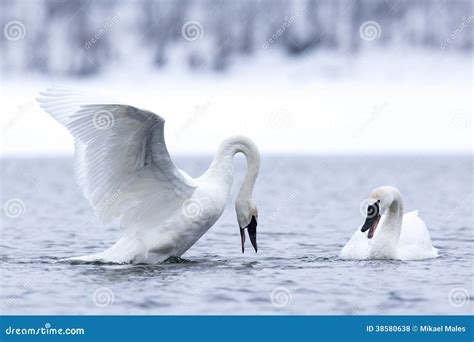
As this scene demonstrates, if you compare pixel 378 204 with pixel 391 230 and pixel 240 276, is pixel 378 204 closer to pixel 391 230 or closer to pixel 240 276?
pixel 391 230

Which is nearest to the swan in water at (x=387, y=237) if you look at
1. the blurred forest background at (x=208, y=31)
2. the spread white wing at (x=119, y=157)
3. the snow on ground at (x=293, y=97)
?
the spread white wing at (x=119, y=157)

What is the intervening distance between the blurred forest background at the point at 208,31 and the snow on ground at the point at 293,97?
1314 mm

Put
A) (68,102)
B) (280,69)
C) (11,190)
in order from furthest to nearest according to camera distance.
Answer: (280,69) → (11,190) → (68,102)

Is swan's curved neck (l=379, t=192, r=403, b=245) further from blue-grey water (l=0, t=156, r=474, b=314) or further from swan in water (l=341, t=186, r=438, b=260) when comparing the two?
blue-grey water (l=0, t=156, r=474, b=314)

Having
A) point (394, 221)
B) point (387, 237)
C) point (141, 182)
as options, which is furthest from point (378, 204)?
point (141, 182)

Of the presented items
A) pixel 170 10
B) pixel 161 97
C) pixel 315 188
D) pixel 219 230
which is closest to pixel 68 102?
pixel 219 230

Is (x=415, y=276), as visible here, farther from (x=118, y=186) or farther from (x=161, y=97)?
(x=161, y=97)

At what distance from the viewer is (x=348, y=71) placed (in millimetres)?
113812

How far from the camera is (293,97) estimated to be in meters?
105

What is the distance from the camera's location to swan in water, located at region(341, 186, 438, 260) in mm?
14281

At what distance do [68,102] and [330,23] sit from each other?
103 meters

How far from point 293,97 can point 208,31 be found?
11410mm

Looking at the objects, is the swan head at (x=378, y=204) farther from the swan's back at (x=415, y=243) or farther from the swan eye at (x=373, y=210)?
the swan's back at (x=415, y=243)

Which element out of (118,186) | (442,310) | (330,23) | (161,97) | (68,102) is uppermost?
(330,23)
